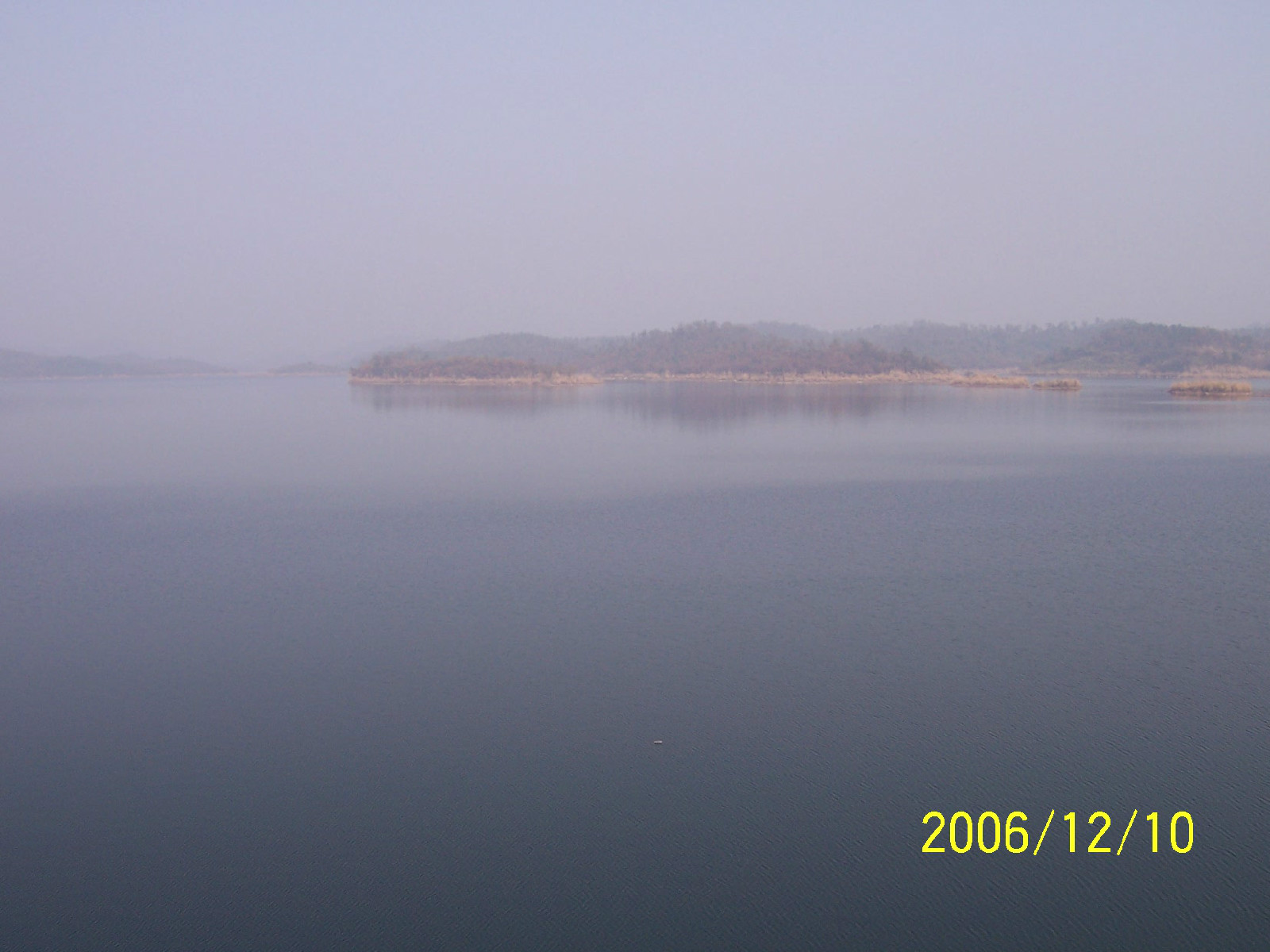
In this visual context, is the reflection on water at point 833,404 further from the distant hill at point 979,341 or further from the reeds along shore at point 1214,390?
the distant hill at point 979,341

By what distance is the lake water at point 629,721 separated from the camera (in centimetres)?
479

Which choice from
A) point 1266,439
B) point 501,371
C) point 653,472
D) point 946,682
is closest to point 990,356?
point 501,371

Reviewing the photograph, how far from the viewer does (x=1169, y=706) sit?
7000 millimetres

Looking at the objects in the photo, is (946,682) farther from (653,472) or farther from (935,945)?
(653,472)
